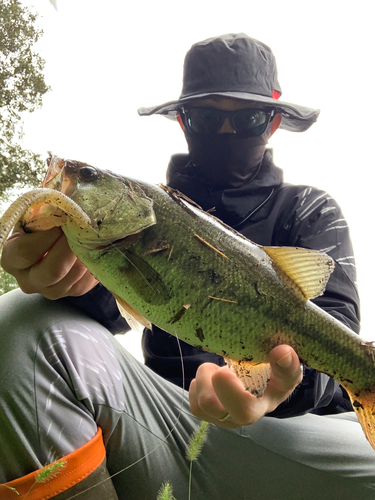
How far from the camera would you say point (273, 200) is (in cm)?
152

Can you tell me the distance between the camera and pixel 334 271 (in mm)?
1162

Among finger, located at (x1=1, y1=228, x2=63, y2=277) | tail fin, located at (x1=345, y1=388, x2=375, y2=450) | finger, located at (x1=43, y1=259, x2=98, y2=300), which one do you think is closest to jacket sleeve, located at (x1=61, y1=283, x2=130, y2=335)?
finger, located at (x1=43, y1=259, x2=98, y2=300)

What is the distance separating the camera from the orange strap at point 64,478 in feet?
2.57

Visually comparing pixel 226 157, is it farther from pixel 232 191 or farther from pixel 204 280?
pixel 204 280

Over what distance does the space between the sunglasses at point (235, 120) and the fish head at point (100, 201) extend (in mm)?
871

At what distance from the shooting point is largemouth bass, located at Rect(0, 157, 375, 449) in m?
0.69

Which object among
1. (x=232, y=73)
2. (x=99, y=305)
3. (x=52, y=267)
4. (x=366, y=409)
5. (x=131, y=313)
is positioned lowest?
(x=366, y=409)

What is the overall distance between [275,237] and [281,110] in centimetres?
59

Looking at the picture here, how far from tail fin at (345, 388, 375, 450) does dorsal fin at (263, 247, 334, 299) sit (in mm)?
230

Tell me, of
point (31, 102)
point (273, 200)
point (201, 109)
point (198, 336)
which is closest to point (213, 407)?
point (198, 336)

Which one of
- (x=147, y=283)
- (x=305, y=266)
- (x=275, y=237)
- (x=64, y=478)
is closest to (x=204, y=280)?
(x=147, y=283)

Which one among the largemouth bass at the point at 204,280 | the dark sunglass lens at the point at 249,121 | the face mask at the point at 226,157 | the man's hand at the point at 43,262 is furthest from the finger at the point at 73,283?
the dark sunglass lens at the point at 249,121

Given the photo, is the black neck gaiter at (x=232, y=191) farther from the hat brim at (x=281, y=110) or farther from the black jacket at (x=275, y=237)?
the hat brim at (x=281, y=110)

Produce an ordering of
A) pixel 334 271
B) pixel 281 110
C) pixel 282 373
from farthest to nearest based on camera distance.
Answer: pixel 281 110 → pixel 334 271 → pixel 282 373
